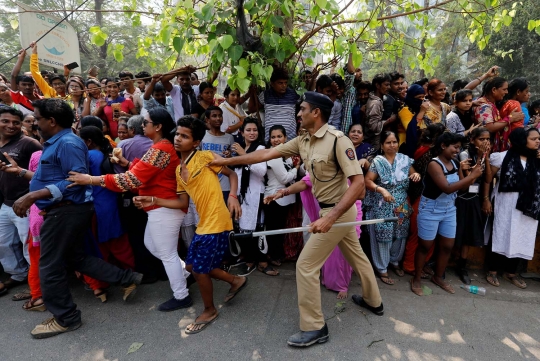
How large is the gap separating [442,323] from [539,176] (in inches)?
82.5

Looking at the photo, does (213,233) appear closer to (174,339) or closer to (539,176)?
(174,339)

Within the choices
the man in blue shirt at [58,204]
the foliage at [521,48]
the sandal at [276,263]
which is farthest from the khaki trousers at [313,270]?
the foliage at [521,48]

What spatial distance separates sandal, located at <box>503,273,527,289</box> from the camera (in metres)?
3.65

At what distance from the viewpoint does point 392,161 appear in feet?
11.7

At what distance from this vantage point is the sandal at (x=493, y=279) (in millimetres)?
3674

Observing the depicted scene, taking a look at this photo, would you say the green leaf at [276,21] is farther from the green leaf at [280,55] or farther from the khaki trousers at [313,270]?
the khaki trousers at [313,270]

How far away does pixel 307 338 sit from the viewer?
256 cm

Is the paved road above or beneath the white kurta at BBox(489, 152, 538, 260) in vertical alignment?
beneath

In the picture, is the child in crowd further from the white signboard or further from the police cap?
the white signboard

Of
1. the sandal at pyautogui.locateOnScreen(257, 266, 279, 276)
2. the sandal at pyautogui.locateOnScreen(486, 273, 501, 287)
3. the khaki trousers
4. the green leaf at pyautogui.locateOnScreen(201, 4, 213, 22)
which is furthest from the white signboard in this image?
the sandal at pyautogui.locateOnScreen(486, 273, 501, 287)

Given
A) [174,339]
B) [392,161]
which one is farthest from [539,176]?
[174,339]

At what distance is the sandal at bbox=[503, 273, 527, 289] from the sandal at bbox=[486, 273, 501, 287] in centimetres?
11

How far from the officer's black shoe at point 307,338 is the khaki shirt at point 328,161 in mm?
1123

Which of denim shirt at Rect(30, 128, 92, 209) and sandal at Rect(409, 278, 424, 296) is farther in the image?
sandal at Rect(409, 278, 424, 296)
